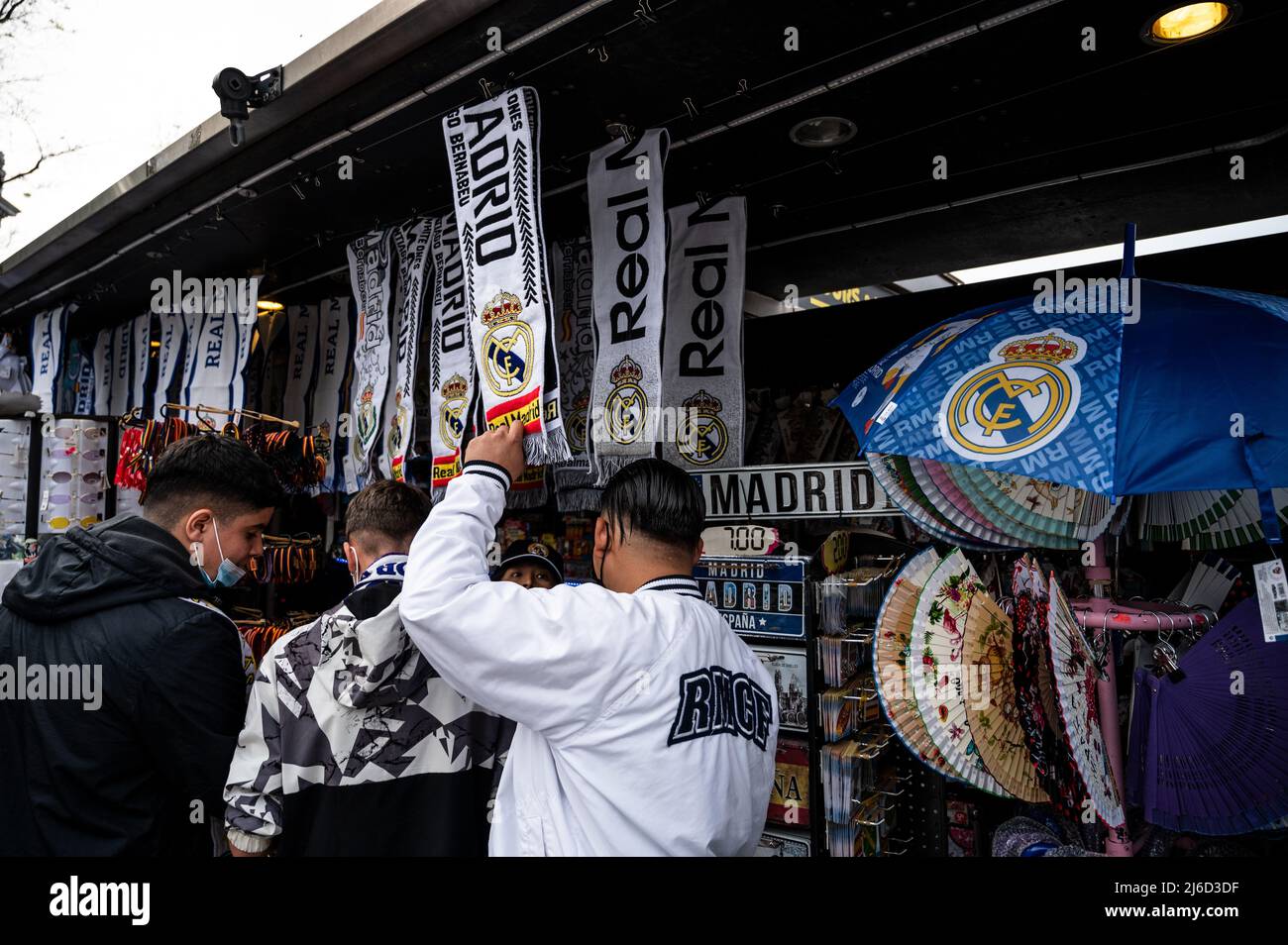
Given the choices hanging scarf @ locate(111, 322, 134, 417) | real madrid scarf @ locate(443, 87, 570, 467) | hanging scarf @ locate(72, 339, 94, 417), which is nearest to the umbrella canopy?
real madrid scarf @ locate(443, 87, 570, 467)

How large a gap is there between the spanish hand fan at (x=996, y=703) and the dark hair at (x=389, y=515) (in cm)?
202

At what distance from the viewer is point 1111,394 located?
236 cm

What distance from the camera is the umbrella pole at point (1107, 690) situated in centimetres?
289

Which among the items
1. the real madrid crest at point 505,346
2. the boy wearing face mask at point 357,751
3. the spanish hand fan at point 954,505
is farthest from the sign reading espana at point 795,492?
the boy wearing face mask at point 357,751

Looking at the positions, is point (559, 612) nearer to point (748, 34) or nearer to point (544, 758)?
point (544, 758)

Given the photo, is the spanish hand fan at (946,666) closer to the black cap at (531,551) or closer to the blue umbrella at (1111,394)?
the blue umbrella at (1111,394)

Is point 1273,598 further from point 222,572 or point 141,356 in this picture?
point 141,356

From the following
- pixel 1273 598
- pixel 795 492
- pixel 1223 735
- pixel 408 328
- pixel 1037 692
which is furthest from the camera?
pixel 408 328

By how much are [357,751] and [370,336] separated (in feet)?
11.7

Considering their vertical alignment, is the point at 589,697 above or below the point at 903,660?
above

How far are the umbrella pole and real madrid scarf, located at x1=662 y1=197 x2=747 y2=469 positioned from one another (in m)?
1.69

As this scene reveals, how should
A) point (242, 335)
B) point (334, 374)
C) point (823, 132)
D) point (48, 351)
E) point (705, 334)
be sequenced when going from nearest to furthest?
point (823, 132)
point (705, 334)
point (242, 335)
point (334, 374)
point (48, 351)

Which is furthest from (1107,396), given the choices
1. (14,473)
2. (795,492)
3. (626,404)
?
(14,473)

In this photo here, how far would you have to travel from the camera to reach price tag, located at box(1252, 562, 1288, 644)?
2.34 metres
